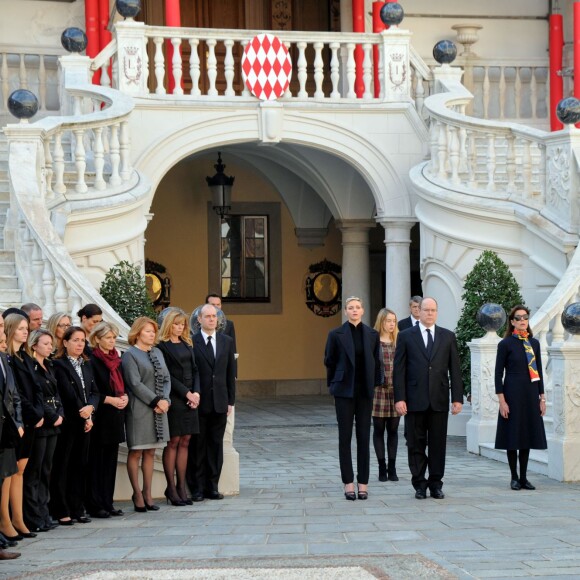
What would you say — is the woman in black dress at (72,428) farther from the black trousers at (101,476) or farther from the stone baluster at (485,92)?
the stone baluster at (485,92)

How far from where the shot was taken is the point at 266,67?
16922mm

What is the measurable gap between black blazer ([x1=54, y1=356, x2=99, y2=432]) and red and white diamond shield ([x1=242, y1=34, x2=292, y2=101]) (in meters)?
8.32

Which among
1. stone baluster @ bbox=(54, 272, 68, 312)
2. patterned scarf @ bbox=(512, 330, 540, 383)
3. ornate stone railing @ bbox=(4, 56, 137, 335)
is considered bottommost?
patterned scarf @ bbox=(512, 330, 540, 383)

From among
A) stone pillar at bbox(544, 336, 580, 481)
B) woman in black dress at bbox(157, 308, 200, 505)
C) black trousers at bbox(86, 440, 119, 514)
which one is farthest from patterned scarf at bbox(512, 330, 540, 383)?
black trousers at bbox(86, 440, 119, 514)

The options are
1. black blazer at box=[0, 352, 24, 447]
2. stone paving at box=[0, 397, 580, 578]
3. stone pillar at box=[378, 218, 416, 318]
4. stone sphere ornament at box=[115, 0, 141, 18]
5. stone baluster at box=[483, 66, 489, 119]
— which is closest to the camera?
stone paving at box=[0, 397, 580, 578]

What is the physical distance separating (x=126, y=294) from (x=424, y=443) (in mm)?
4702

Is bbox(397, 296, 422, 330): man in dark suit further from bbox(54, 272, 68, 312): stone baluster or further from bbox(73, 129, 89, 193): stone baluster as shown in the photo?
bbox(73, 129, 89, 193): stone baluster

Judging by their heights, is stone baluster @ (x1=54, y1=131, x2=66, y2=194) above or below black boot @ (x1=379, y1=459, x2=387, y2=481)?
above

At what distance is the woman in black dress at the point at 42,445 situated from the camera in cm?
877

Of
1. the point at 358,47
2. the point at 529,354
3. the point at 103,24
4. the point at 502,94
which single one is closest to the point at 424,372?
the point at 529,354

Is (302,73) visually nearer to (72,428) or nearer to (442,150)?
(442,150)

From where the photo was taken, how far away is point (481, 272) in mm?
14984

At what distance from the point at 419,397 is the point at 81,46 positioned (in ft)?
26.1

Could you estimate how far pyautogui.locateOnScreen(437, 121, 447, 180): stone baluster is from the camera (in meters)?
16.2
